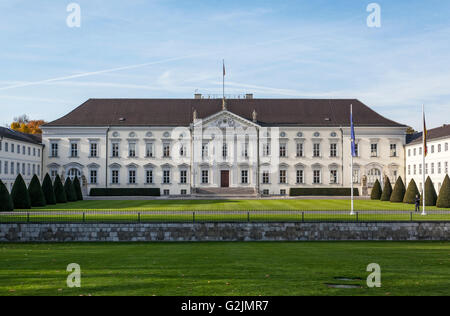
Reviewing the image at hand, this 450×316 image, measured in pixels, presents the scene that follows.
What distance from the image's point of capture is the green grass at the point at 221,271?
11961 mm

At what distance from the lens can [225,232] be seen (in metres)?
27.9

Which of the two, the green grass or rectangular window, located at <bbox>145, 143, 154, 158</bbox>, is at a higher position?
rectangular window, located at <bbox>145, 143, 154, 158</bbox>

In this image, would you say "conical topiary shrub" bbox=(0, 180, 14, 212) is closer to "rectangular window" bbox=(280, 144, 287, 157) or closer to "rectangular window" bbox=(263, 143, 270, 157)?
"rectangular window" bbox=(263, 143, 270, 157)

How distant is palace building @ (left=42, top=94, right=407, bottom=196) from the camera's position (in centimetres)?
6394

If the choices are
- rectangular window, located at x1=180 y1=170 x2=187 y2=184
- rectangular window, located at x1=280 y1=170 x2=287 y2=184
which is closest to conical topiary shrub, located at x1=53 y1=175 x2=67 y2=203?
rectangular window, located at x1=180 y1=170 x2=187 y2=184

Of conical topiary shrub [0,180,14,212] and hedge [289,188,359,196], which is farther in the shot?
hedge [289,188,359,196]

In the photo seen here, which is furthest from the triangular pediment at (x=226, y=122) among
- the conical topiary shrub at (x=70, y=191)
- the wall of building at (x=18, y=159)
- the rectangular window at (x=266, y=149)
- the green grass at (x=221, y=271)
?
the green grass at (x=221, y=271)

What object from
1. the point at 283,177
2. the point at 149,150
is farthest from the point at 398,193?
the point at 149,150

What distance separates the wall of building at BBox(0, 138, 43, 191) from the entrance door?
75.1ft

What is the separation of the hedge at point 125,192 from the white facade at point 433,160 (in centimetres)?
3150

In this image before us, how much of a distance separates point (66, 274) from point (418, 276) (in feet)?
33.2

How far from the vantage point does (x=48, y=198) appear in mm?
46125
